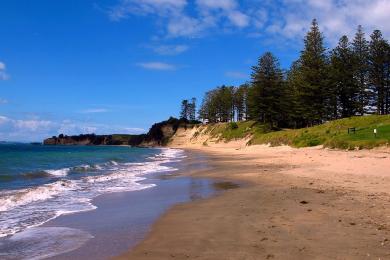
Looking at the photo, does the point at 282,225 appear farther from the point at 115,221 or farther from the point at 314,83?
the point at 314,83

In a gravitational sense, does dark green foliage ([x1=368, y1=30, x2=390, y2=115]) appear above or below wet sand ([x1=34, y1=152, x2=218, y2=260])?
above

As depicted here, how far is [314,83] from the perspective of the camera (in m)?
63.2

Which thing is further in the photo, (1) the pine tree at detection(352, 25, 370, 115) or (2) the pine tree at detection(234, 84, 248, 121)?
(2) the pine tree at detection(234, 84, 248, 121)

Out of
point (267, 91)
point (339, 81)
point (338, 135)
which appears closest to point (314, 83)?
point (339, 81)

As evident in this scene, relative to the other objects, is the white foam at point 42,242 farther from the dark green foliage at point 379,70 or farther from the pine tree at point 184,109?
the pine tree at point 184,109

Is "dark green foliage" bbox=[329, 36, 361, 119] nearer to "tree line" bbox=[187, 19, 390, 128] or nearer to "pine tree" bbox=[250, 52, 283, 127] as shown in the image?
"tree line" bbox=[187, 19, 390, 128]

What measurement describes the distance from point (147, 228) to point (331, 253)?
4.49 m

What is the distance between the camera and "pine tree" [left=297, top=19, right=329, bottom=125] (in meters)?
62.3

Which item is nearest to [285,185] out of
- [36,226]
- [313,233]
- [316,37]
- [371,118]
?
[313,233]

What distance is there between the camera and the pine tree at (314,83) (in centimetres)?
6228

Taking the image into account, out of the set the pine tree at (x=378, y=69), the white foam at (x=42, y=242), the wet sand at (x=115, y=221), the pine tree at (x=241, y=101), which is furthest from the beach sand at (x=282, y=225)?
the pine tree at (x=241, y=101)

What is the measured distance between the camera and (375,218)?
29.6ft

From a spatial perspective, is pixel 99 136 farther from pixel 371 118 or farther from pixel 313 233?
pixel 313 233

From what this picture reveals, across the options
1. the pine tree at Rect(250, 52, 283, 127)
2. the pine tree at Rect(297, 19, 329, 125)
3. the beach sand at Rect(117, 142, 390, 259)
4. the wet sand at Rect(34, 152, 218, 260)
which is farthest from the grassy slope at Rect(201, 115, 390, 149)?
the wet sand at Rect(34, 152, 218, 260)
